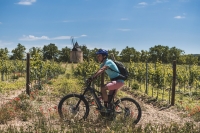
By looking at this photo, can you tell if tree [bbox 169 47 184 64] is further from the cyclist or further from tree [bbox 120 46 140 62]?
the cyclist

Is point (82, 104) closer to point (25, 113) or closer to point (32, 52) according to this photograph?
point (25, 113)

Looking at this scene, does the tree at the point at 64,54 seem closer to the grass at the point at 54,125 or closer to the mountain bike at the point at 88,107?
the grass at the point at 54,125

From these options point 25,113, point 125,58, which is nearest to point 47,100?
point 25,113

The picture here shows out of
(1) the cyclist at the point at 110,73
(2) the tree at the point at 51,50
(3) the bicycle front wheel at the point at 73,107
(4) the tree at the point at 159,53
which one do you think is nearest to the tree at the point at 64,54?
(2) the tree at the point at 51,50

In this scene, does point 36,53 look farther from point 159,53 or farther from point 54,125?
point 159,53

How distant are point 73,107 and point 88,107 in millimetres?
379

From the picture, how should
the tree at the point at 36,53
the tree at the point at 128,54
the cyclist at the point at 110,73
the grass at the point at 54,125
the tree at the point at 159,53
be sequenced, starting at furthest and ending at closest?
1. the tree at the point at 159,53
2. the tree at the point at 128,54
3. the tree at the point at 36,53
4. the cyclist at the point at 110,73
5. the grass at the point at 54,125

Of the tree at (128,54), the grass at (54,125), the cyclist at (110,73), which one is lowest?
the grass at (54,125)

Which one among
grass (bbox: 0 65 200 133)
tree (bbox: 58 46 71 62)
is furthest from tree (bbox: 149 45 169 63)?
grass (bbox: 0 65 200 133)

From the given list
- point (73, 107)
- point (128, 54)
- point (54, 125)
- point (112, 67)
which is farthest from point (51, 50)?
point (112, 67)

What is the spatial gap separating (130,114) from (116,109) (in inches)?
15.2

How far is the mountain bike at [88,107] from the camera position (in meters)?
5.66

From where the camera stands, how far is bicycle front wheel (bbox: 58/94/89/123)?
565 centimetres

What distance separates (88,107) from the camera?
18.7ft
